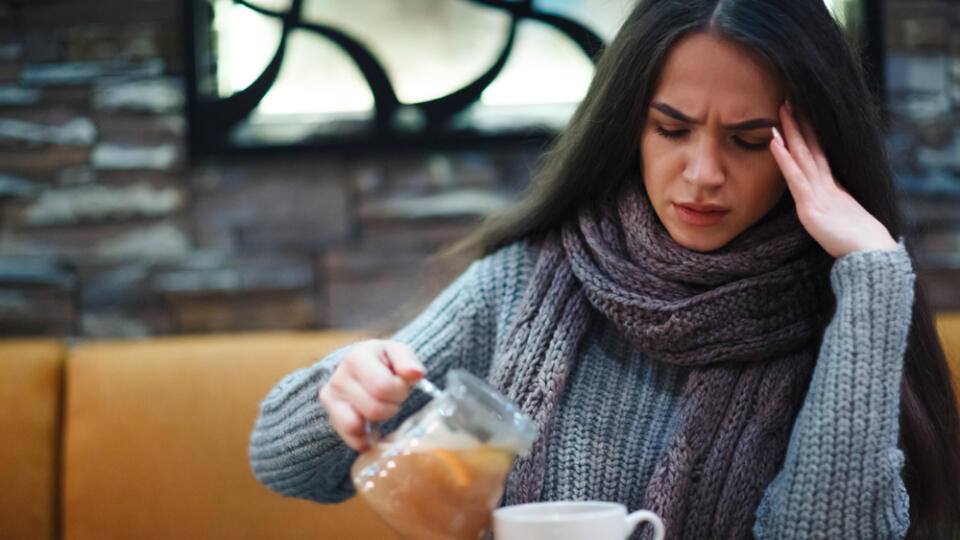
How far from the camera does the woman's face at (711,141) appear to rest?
2.94 ft

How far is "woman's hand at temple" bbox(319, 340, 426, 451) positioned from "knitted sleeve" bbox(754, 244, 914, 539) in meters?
0.39

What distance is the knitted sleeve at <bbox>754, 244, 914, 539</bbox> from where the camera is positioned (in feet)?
2.66

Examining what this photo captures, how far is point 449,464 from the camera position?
1.82ft

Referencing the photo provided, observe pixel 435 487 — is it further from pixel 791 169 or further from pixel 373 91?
pixel 373 91

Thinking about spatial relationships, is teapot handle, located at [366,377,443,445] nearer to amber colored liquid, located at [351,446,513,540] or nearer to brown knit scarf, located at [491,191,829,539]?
amber colored liquid, located at [351,446,513,540]

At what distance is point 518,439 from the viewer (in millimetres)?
567

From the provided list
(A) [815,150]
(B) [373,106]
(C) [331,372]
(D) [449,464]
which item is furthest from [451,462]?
(B) [373,106]

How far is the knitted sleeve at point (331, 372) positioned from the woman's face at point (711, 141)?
218 millimetres

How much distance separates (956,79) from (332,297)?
117 cm

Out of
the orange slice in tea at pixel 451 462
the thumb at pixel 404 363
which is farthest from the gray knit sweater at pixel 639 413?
the orange slice in tea at pixel 451 462

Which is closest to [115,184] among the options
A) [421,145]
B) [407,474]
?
[421,145]

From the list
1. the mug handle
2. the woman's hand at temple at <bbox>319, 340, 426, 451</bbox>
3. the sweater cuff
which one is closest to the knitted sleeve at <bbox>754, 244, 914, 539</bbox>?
the sweater cuff

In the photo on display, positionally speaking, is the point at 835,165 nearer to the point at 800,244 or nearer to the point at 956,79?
the point at 800,244

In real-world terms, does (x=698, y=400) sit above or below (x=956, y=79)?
below
